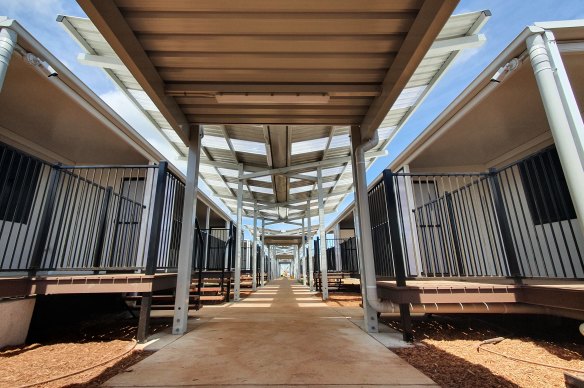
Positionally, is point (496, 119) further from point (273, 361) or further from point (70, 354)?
point (70, 354)

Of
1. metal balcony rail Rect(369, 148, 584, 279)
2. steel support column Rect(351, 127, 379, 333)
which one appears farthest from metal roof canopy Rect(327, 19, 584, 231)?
metal balcony rail Rect(369, 148, 584, 279)

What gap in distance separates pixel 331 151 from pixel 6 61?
7269 millimetres

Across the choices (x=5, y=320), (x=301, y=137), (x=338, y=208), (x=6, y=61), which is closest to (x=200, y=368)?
(x=5, y=320)

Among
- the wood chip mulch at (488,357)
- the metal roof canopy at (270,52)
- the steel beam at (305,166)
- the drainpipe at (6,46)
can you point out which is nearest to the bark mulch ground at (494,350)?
the wood chip mulch at (488,357)

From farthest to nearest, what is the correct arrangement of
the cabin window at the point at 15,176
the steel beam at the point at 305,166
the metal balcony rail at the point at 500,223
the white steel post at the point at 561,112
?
the steel beam at the point at 305,166 → the metal balcony rail at the point at 500,223 → the cabin window at the point at 15,176 → the white steel post at the point at 561,112

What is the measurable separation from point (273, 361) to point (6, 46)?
3783 millimetres

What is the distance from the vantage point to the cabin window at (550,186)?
3363 millimetres

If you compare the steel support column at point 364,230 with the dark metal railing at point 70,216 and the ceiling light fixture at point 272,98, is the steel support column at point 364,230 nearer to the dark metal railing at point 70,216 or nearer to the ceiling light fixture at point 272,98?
the ceiling light fixture at point 272,98

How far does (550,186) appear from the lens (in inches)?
151

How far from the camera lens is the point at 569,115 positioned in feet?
8.25

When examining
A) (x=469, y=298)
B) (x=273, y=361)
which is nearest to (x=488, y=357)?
(x=469, y=298)

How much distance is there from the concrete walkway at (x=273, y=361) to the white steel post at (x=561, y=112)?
2081 mm

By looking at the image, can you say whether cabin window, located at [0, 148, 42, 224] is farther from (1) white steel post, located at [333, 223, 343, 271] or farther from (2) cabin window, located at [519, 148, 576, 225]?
(1) white steel post, located at [333, 223, 343, 271]

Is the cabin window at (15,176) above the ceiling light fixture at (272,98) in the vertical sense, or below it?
below
